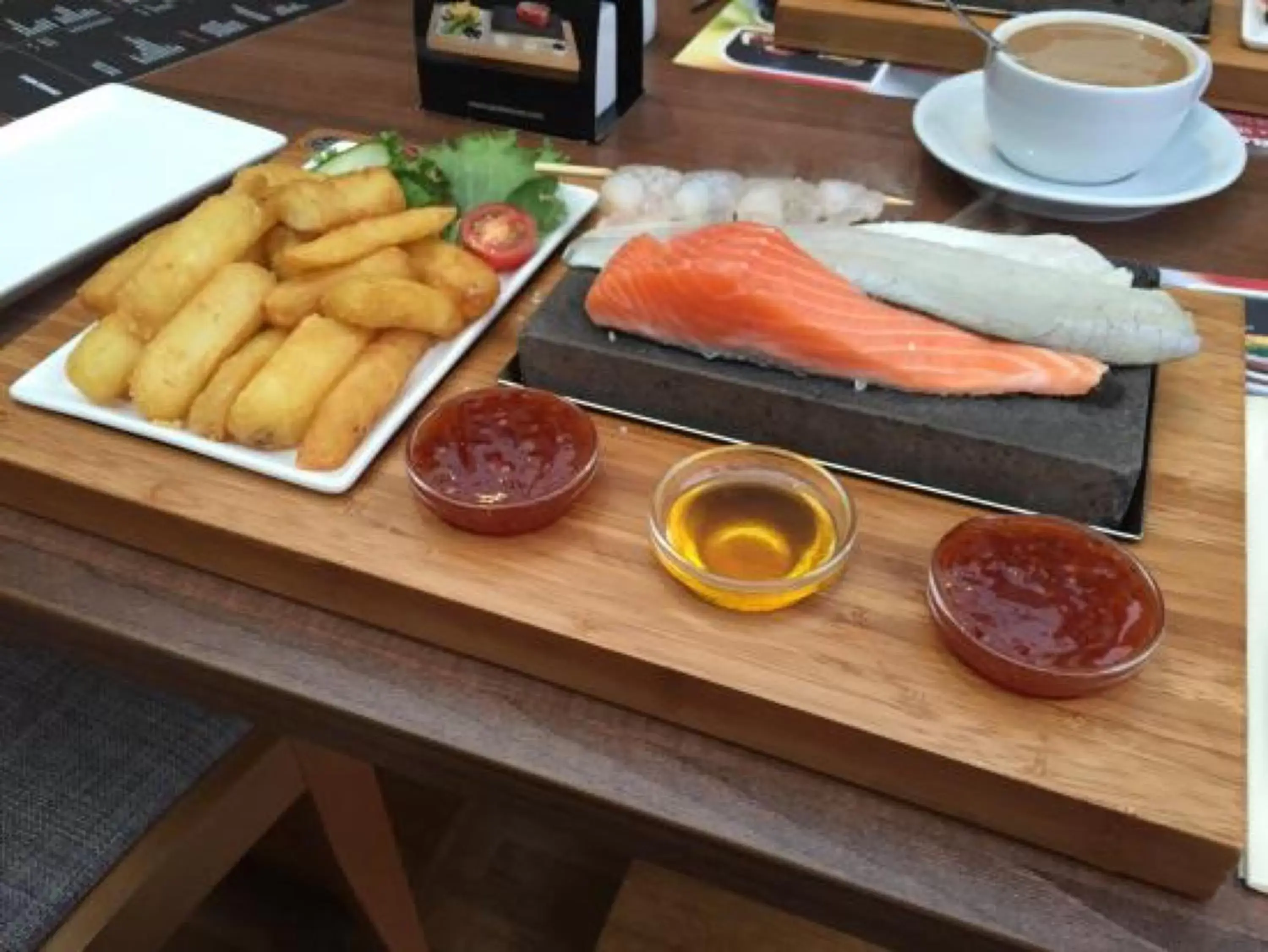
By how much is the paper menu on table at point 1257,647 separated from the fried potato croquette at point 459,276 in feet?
2.20

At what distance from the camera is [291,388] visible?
97 centimetres

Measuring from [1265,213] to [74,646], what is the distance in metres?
1.32

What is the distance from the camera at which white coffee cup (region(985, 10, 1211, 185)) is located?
1.27 m

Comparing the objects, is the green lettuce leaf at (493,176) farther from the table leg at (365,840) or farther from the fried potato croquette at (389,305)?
the table leg at (365,840)

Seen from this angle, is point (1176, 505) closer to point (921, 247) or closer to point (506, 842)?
point (921, 247)

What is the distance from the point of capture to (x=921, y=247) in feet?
3.47

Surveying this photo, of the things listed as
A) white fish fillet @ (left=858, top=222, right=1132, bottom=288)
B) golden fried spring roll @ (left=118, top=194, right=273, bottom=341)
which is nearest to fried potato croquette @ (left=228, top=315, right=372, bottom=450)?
golden fried spring roll @ (left=118, top=194, right=273, bottom=341)

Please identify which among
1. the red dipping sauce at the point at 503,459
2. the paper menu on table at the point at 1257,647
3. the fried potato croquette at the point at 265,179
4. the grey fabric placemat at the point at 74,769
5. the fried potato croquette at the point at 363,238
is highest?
the fried potato croquette at the point at 265,179

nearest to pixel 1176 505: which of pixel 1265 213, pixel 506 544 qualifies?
pixel 506 544

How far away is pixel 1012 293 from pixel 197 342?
68 cm

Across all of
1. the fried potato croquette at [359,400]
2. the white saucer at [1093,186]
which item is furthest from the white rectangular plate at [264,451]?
the white saucer at [1093,186]

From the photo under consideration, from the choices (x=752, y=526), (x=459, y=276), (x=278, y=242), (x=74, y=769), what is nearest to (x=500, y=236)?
(x=459, y=276)

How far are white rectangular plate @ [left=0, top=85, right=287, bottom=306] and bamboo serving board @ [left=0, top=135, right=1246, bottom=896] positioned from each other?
287 mm

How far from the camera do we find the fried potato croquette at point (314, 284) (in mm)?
1039
